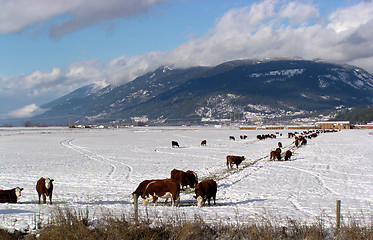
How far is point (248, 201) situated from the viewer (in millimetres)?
14070

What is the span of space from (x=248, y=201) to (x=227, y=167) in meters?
10.7

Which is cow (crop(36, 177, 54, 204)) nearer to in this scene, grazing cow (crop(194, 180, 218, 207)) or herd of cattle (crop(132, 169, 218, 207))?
herd of cattle (crop(132, 169, 218, 207))

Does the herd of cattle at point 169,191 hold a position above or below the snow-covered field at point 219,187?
above

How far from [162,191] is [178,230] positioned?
4.14m

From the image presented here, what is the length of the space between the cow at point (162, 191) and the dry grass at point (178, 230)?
3.38 metres

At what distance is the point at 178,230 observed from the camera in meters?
9.09

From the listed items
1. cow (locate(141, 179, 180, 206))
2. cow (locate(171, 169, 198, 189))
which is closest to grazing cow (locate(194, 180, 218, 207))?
cow (locate(141, 179, 180, 206))

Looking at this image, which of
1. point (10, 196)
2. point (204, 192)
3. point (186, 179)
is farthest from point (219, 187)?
point (10, 196)

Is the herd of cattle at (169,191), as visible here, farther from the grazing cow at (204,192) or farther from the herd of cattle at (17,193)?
the herd of cattle at (17,193)

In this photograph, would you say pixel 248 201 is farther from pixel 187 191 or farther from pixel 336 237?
pixel 336 237

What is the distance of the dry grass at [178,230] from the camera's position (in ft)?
29.1

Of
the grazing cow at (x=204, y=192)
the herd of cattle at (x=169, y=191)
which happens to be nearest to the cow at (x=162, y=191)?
the herd of cattle at (x=169, y=191)

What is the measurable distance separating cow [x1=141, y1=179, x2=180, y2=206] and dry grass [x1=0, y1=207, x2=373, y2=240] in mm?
3379

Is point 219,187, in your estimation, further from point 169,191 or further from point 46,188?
point 46,188
